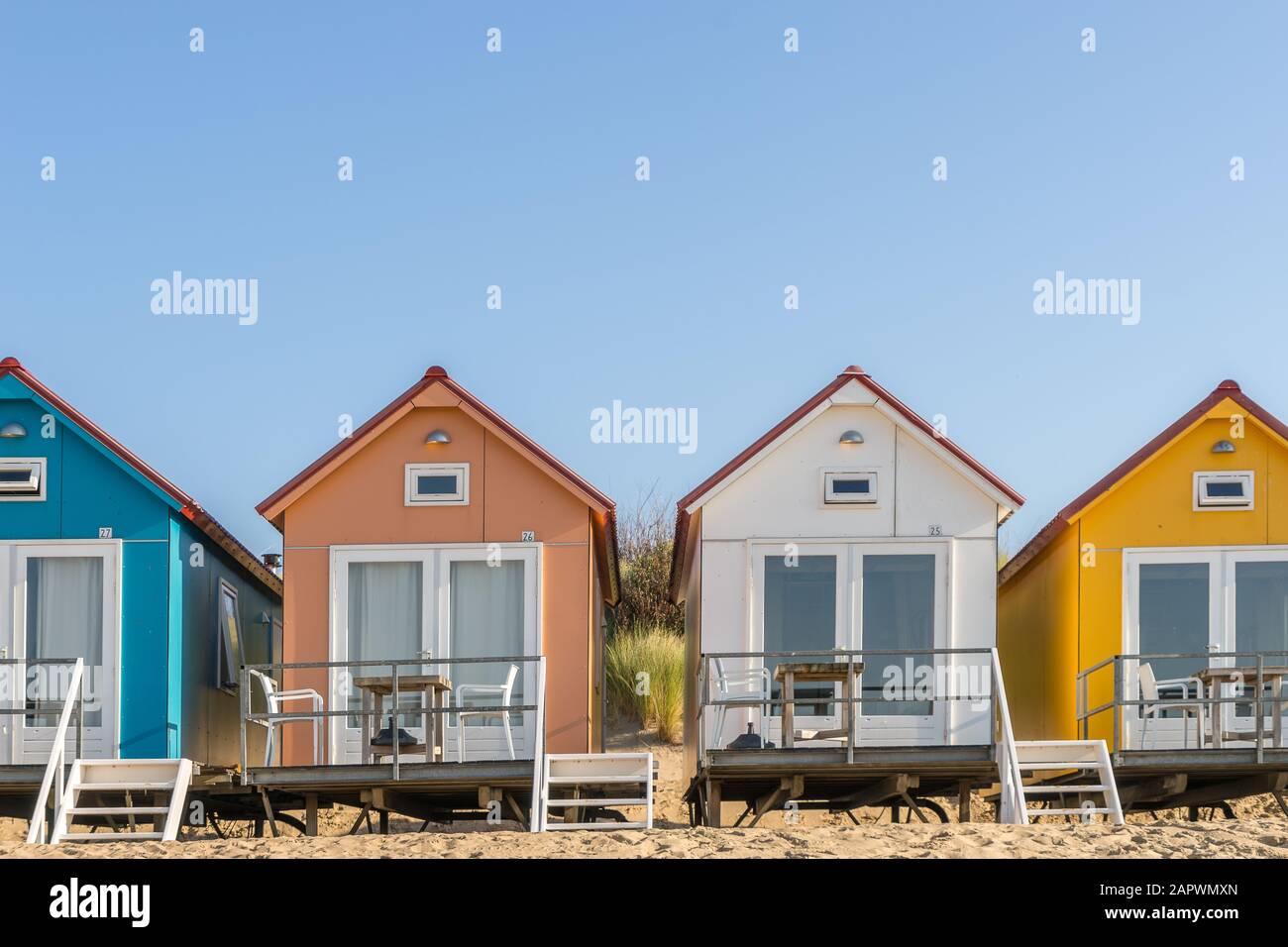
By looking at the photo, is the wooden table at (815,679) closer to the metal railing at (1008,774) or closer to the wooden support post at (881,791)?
the wooden support post at (881,791)

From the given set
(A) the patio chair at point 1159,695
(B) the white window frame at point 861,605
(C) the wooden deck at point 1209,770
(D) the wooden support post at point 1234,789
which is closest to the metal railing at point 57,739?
(B) the white window frame at point 861,605

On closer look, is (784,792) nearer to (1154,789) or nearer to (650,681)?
(1154,789)

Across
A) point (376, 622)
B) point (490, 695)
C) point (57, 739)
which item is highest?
point (376, 622)

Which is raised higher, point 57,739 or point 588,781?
point 57,739

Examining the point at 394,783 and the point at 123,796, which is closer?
the point at 394,783

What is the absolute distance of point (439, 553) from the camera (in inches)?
757

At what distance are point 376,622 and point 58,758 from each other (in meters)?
3.32

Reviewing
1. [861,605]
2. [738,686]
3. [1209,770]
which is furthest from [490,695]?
[1209,770]

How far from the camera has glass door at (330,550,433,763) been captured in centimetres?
1895

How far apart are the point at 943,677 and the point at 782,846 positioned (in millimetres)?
4566

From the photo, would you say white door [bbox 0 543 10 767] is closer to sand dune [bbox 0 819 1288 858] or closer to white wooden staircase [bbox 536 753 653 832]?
sand dune [bbox 0 819 1288 858]

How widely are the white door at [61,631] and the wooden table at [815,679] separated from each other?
661 cm
